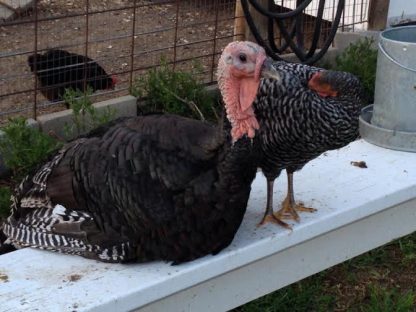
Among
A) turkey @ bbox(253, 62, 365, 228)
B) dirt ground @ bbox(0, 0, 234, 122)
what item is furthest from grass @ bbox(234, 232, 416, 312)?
dirt ground @ bbox(0, 0, 234, 122)

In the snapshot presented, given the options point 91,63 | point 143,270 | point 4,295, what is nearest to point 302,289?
point 143,270

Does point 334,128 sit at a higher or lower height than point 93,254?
higher

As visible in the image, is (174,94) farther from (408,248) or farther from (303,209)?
(303,209)

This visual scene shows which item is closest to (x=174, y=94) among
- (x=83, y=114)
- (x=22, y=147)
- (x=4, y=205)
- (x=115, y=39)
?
(x=83, y=114)

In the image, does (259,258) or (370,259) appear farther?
(370,259)

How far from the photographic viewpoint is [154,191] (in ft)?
8.84

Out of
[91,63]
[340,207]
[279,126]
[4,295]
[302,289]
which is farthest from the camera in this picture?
[91,63]

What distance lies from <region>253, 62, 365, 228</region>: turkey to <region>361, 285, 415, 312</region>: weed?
938mm

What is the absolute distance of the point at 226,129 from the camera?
2709 mm

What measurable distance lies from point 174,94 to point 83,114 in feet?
2.12

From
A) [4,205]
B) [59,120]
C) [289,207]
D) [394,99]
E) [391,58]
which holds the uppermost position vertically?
[391,58]

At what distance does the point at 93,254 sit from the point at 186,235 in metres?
0.37

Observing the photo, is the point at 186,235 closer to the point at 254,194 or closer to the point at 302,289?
the point at 254,194

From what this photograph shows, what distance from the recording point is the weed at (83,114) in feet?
14.7
